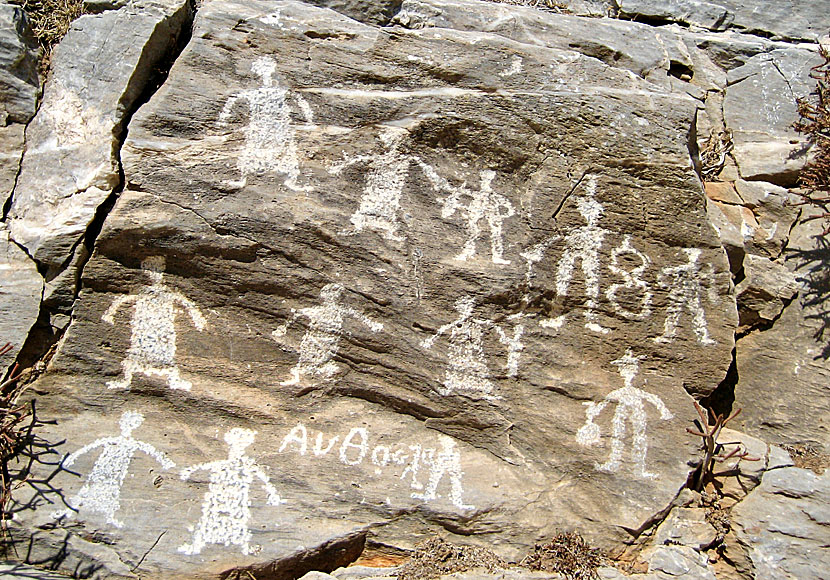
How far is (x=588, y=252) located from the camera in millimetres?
3543

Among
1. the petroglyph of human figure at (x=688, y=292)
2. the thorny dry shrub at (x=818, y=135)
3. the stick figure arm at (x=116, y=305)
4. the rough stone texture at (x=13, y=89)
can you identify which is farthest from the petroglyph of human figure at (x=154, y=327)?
the thorny dry shrub at (x=818, y=135)

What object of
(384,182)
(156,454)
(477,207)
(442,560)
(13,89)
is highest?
(13,89)

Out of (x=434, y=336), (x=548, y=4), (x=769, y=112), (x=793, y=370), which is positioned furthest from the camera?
(x=548, y=4)

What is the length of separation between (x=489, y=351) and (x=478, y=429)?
0.42 metres

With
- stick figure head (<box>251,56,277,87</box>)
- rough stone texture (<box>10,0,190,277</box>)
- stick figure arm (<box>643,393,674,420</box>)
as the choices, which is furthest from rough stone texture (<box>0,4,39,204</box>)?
stick figure arm (<box>643,393,674,420</box>)

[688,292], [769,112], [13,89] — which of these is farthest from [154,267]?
[769,112]

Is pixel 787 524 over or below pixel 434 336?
below

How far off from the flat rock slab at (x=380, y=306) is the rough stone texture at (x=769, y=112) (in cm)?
113

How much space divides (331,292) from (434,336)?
0.60 metres

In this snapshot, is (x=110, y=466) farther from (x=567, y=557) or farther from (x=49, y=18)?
(x=49, y=18)

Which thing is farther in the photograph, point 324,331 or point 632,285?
point 632,285

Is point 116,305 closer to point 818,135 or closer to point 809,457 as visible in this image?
point 809,457

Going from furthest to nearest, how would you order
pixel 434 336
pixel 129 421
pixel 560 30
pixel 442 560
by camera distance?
pixel 560 30 → pixel 434 336 → pixel 129 421 → pixel 442 560

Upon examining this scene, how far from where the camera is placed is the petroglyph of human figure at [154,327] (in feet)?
10.7
